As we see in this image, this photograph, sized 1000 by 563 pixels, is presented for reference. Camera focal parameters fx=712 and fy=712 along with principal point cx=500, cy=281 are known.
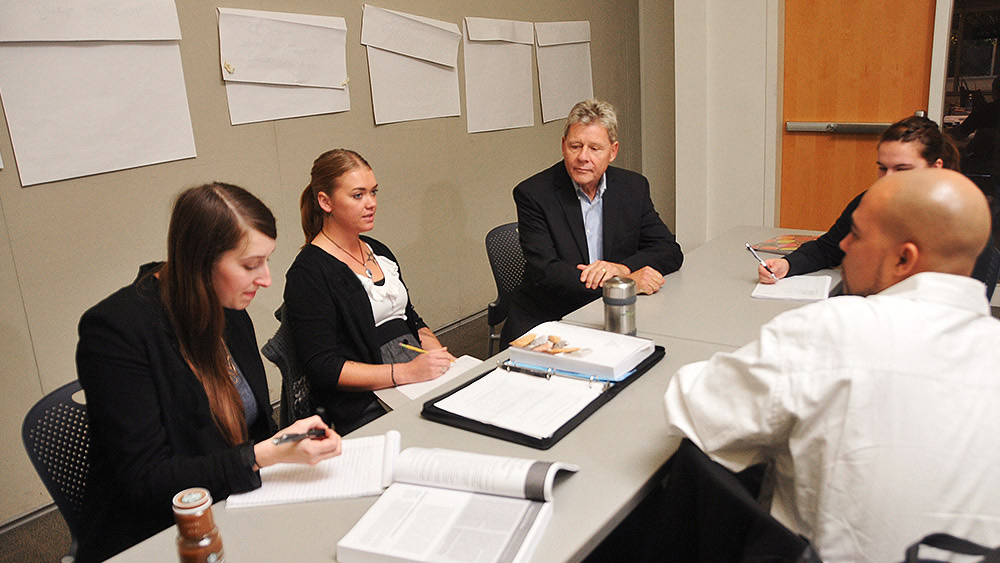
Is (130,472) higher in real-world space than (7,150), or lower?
lower

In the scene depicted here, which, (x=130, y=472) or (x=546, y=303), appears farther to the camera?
(x=546, y=303)

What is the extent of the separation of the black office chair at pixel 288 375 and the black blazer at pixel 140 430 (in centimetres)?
57

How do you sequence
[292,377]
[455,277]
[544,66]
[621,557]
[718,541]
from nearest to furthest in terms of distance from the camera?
[718,541] → [621,557] → [292,377] → [455,277] → [544,66]

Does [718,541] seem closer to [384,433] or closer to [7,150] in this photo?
[384,433]

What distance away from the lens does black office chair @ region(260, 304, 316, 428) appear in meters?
2.19

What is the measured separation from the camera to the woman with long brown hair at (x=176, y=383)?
1439mm

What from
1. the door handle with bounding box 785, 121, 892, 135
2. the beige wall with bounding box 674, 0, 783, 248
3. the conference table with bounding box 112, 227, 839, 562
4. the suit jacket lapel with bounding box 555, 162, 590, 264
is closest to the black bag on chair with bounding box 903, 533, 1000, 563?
the conference table with bounding box 112, 227, 839, 562

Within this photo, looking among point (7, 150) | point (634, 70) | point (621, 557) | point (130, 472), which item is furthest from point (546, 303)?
point (634, 70)

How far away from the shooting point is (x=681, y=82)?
455cm

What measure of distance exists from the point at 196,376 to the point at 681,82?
3791mm

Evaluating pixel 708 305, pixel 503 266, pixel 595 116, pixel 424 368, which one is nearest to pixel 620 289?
pixel 708 305

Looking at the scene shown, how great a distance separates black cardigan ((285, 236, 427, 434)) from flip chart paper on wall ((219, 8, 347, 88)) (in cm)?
134

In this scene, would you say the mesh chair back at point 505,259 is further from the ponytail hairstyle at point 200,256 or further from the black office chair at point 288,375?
the ponytail hairstyle at point 200,256

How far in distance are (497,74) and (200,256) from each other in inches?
132
